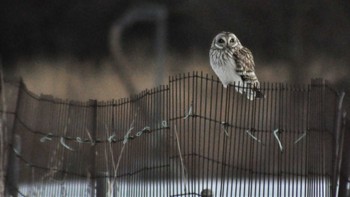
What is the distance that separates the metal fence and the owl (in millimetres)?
286

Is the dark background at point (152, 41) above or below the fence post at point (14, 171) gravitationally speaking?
above

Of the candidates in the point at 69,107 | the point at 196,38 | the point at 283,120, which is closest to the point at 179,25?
the point at 196,38

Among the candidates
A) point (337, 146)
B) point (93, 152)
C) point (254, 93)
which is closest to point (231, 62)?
point (254, 93)

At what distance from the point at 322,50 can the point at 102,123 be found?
545 cm

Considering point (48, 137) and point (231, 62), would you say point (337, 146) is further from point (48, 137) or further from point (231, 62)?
point (48, 137)

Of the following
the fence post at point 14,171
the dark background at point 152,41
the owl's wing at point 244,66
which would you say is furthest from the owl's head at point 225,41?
the dark background at point 152,41

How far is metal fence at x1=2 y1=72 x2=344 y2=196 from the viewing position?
8812 mm

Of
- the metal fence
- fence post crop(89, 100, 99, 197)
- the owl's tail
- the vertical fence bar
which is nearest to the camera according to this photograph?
the metal fence

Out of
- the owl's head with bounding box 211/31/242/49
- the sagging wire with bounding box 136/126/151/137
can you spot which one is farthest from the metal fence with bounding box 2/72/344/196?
the owl's head with bounding box 211/31/242/49

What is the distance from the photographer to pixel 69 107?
10.6m

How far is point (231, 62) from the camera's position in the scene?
1155 centimetres

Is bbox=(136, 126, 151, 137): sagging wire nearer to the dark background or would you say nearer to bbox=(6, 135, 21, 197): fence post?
bbox=(6, 135, 21, 197): fence post

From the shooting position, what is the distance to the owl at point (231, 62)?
11320 millimetres

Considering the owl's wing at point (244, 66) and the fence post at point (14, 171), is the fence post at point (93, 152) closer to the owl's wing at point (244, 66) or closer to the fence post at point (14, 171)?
the fence post at point (14, 171)
